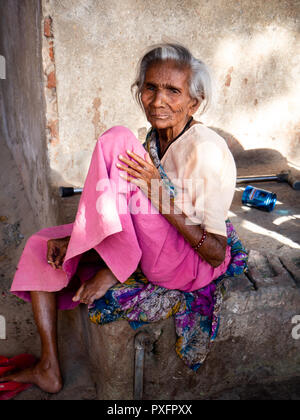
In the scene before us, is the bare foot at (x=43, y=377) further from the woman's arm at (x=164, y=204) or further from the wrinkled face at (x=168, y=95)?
the wrinkled face at (x=168, y=95)

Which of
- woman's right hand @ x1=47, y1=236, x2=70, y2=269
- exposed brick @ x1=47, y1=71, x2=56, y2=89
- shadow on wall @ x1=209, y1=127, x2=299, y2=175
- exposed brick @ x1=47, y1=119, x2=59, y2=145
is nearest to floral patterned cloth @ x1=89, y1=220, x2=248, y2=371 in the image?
woman's right hand @ x1=47, y1=236, x2=70, y2=269

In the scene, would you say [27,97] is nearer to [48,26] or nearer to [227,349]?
[48,26]

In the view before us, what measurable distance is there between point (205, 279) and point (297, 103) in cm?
244

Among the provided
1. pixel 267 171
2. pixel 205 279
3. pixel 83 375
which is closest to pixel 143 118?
pixel 267 171

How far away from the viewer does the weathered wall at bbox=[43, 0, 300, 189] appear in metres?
2.53

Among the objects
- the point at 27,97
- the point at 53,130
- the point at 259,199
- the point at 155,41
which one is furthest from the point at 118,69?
the point at 259,199

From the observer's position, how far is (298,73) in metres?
3.23

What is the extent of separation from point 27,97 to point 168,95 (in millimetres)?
1800

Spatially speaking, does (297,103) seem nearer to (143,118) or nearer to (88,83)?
(143,118)

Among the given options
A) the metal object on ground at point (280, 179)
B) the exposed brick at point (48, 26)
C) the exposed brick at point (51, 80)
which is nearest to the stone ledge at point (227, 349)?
the metal object on ground at point (280, 179)

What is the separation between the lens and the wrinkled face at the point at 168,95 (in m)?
1.63

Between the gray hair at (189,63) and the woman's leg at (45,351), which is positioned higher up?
the gray hair at (189,63)
